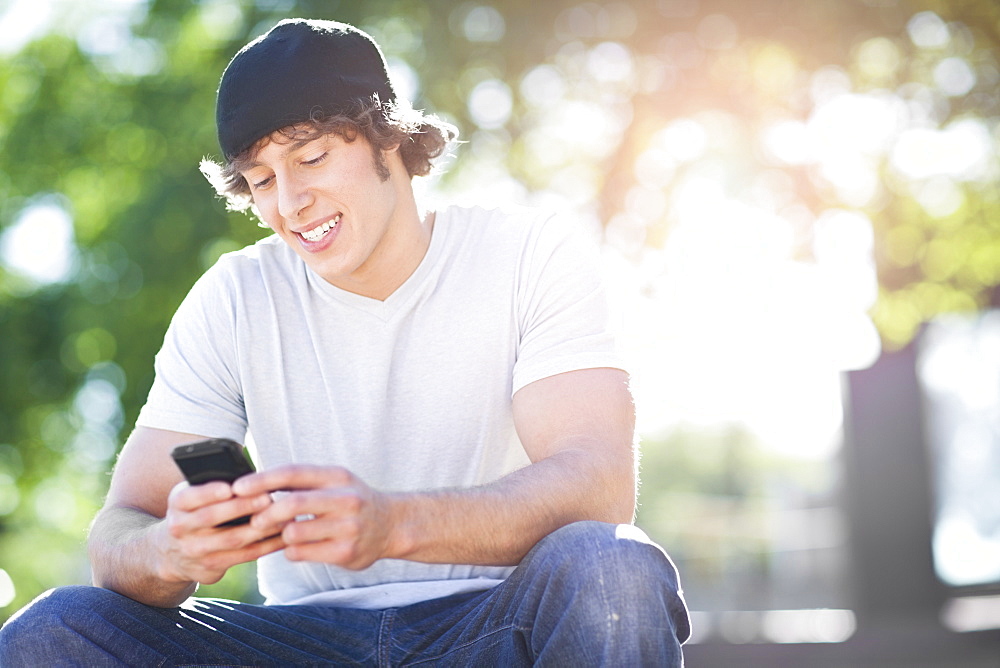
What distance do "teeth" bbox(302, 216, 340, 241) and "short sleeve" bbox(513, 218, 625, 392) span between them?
504 mm

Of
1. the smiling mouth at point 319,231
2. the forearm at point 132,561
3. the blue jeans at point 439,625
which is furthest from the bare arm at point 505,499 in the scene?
the smiling mouth at point 319,231

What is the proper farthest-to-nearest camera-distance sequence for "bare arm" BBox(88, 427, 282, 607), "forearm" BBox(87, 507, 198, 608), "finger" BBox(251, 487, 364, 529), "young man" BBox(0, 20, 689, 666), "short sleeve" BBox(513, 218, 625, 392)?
"short sleeve" BBox(513, 218, 625, 392)
"forearm" BBox(87, 507, 198, 608)
"young man" BBox(0, 20, 689, 666)
"bare arm" BBox(88, 427, 282, 607)
"finger" BBox(251, 487, 364, 529)

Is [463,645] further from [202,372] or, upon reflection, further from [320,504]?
[202,372]

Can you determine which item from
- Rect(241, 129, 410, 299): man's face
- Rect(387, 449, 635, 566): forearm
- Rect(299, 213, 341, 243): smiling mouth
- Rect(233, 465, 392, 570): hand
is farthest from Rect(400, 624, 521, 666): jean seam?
Rect(299, 213, 341, 243): smiling mouth

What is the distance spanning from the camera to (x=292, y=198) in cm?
265

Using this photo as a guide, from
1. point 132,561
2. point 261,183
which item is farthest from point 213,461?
point 261,183

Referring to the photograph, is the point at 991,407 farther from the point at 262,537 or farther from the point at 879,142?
the point at 262,537

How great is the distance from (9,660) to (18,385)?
373 inches

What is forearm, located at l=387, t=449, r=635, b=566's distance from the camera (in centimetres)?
191

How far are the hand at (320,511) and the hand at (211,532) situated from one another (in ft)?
0.15

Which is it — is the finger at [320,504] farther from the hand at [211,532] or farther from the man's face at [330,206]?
the man's face at [330,206]

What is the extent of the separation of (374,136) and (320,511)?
135cm

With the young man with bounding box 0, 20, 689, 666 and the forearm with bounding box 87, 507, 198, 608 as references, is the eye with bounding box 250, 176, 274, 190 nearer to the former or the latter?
the young man with bounding box 0, 20, 689, 666

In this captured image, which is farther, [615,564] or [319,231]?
[319,231]
